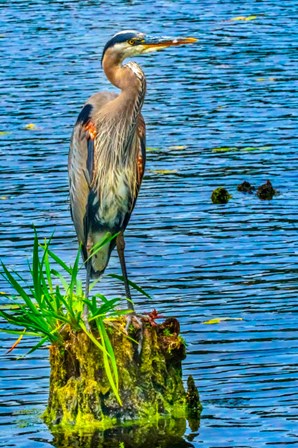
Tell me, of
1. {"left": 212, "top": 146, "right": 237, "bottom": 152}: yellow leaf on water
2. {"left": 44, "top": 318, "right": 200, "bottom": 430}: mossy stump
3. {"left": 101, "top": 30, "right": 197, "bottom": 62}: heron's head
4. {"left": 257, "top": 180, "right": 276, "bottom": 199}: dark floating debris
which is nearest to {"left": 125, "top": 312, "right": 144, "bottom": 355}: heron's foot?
{"left": 44, "top": 318, "right": 200, "bottom": 430}: mossy stump

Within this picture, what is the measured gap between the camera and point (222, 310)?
36.9ft

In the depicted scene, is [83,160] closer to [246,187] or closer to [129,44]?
[129,44]

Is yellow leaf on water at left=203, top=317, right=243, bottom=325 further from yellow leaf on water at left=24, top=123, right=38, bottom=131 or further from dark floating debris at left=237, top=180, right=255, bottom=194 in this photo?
yellow leaf on water at left=24, top=123, right=38, bottom=131

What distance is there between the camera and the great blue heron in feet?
32.6

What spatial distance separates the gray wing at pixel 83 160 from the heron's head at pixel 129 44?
0.42 metres

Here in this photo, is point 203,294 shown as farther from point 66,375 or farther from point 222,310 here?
point 66,375

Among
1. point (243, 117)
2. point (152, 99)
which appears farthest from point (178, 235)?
point (152, 99)

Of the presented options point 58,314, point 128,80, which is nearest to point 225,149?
point 128,80

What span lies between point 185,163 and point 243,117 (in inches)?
101

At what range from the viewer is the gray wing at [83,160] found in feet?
32.9

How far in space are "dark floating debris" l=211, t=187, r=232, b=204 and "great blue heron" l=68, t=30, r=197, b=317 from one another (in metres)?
4.52

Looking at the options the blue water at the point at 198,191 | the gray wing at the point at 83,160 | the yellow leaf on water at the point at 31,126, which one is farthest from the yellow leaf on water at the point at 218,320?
the yellow leaf on water at the point at 31,126

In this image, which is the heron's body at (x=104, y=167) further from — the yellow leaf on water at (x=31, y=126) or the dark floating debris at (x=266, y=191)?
the yellow leaf on water at (x=31, y=126)

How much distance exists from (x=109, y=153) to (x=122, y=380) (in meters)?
1.92
